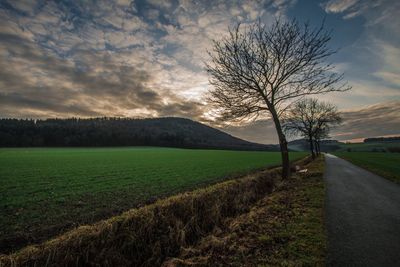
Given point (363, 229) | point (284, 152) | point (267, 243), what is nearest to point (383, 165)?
point (284, 152)

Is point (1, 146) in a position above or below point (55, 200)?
above

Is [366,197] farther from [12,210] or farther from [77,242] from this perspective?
[12,210]

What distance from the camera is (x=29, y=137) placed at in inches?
3637

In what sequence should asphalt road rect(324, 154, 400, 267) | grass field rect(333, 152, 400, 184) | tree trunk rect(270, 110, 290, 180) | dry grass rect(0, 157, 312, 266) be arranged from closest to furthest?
1. asphalt road rect(324, 154, 400, 267)
2. dry grass rect(0, 157, 312, 266)
3. tree trunk rect(270, 110, 290, 180)
4. grass field rect(333, 152, 400, 184)

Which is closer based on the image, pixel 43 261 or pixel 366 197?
pixel 43 261

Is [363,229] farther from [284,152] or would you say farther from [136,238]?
[284,152]

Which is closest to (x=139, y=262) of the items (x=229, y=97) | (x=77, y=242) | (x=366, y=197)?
(x=77, y=242)

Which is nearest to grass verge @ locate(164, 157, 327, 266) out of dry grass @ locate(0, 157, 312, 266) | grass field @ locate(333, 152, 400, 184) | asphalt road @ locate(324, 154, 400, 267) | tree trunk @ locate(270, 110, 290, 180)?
asphalt road @ locate(324, 154, 400, 267)

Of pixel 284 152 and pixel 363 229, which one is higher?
pixel 284 152

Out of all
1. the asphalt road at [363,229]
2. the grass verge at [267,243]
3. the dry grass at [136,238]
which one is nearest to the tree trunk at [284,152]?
the asphalt road at [363,229]

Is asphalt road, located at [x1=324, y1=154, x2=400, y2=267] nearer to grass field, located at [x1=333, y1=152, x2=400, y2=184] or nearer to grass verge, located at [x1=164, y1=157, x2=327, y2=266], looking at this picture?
grass verge, located at [x1=164, y1=157, x2=327, y2=266]

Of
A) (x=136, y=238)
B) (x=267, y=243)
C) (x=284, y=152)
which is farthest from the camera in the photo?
(x=284, y=152)

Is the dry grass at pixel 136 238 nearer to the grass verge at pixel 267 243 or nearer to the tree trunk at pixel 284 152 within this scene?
the grass verge at pixel 267 243

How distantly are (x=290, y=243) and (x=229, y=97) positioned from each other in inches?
447
